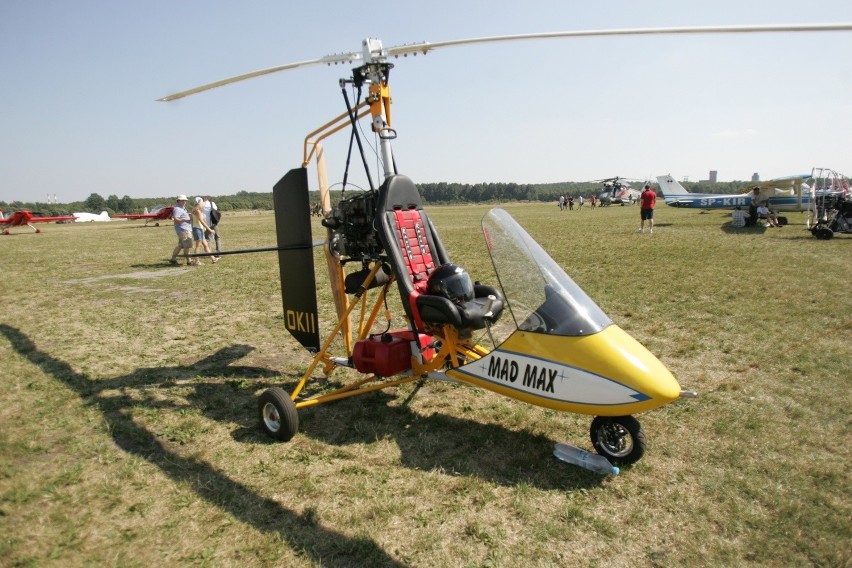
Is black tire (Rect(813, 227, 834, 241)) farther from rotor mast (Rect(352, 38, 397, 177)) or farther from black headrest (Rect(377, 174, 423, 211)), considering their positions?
rotor mast (Rect(352, 38, 397, 177))

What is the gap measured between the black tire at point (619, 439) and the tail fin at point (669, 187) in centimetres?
Result: 3965

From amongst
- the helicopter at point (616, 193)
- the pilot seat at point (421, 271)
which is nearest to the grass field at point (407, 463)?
the pilot seat at point (421, 271)

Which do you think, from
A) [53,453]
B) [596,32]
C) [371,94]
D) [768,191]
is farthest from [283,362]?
[768,191]

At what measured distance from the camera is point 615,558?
2842 mm

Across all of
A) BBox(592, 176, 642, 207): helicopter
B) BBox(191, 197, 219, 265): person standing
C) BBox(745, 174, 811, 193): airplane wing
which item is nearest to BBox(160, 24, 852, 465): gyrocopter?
BBox(191, 197, 219, 265): person standing

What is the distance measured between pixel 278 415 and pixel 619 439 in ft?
9.16

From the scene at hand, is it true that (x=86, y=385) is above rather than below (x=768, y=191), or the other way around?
below

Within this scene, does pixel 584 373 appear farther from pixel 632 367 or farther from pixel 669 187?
pixel 669 187

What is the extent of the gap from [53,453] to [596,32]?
5.20 metres

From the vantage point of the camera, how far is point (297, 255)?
16.5 ft

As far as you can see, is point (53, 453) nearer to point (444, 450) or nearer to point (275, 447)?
point (275, 447)

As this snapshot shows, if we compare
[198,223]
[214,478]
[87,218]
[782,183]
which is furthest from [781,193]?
[87,218]

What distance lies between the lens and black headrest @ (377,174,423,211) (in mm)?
4668

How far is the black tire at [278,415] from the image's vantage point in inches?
166
